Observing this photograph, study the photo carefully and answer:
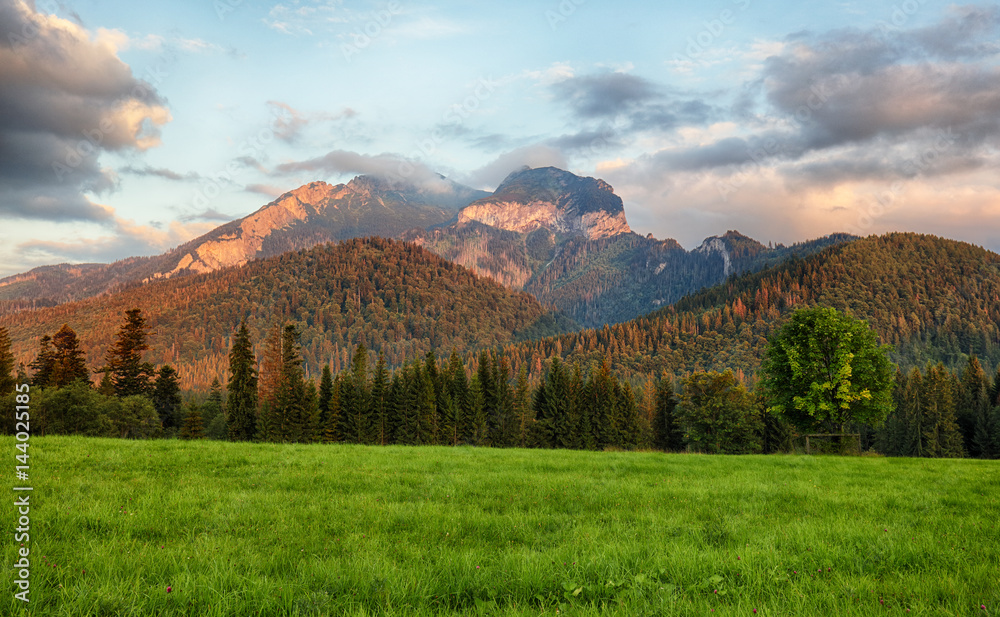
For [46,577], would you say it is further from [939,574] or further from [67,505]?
[939,574]

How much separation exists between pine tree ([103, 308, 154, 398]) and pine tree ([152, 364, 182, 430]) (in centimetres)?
599

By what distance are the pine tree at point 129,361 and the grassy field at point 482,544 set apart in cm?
6339

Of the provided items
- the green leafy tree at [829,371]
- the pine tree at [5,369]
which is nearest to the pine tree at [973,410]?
the green leafy tree at [829,371]

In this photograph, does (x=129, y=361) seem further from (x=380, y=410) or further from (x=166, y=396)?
(x=380, y=410)

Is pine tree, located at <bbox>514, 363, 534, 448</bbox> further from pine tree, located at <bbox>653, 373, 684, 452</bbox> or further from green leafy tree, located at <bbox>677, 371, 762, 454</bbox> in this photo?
green leafy tree, located at <bbox>677, 371, 762, 454</bbox>

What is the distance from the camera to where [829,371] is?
40.8 m

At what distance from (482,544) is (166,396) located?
3540 inches

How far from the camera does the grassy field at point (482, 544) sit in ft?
16.5

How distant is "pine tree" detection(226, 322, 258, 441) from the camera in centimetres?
7256

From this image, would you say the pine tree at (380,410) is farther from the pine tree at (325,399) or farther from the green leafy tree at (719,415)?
the green leafy tree at (719,415)

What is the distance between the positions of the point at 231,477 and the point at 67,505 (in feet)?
13.4

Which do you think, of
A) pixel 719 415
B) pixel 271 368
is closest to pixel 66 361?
pixel 271 368

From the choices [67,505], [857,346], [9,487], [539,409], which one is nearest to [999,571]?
[67,505]

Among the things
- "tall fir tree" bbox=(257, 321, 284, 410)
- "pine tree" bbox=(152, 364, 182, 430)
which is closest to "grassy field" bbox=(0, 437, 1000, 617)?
"tall fir tree" bbox=(257, 321, 284, 410)
